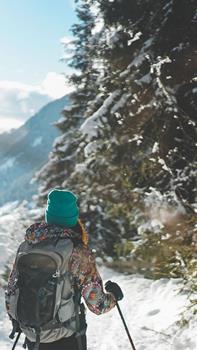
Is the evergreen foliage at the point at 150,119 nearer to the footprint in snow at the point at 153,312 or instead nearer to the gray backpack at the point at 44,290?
the footprint in snow at the point at 153,312

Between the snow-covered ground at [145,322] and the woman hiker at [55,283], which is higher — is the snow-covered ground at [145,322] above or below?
below

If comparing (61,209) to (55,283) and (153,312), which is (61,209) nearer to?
(55,283)

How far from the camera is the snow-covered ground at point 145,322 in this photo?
22.4ft

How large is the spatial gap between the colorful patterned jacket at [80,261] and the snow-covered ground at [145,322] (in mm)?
2210

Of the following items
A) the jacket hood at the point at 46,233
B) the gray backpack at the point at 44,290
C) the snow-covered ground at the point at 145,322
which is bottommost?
the snow-covered ground at the point at 145,322

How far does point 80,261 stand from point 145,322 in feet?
14.9

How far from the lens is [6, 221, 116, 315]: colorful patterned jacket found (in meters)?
4.05

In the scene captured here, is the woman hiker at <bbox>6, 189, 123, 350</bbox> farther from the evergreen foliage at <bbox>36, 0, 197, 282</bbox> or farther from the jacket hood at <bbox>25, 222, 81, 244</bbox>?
the evergreen foliage at <bbox>36, 0, 197, 282</bbox>

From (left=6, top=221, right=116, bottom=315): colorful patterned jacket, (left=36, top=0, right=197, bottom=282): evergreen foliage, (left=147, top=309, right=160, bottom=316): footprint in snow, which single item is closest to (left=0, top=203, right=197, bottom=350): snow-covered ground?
(left=147, top=309, right=160, bottom=316): footprint in snow

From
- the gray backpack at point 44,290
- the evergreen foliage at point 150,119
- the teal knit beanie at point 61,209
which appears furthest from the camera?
the evergreen foliage at point 150,119

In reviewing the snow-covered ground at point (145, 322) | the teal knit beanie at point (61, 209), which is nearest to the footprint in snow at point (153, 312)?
the snow-covered ground at point (145, 322)

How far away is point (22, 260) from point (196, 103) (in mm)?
5838

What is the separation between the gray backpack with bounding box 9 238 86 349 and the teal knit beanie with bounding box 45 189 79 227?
0.21 meters

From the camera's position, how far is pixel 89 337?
8.34m
